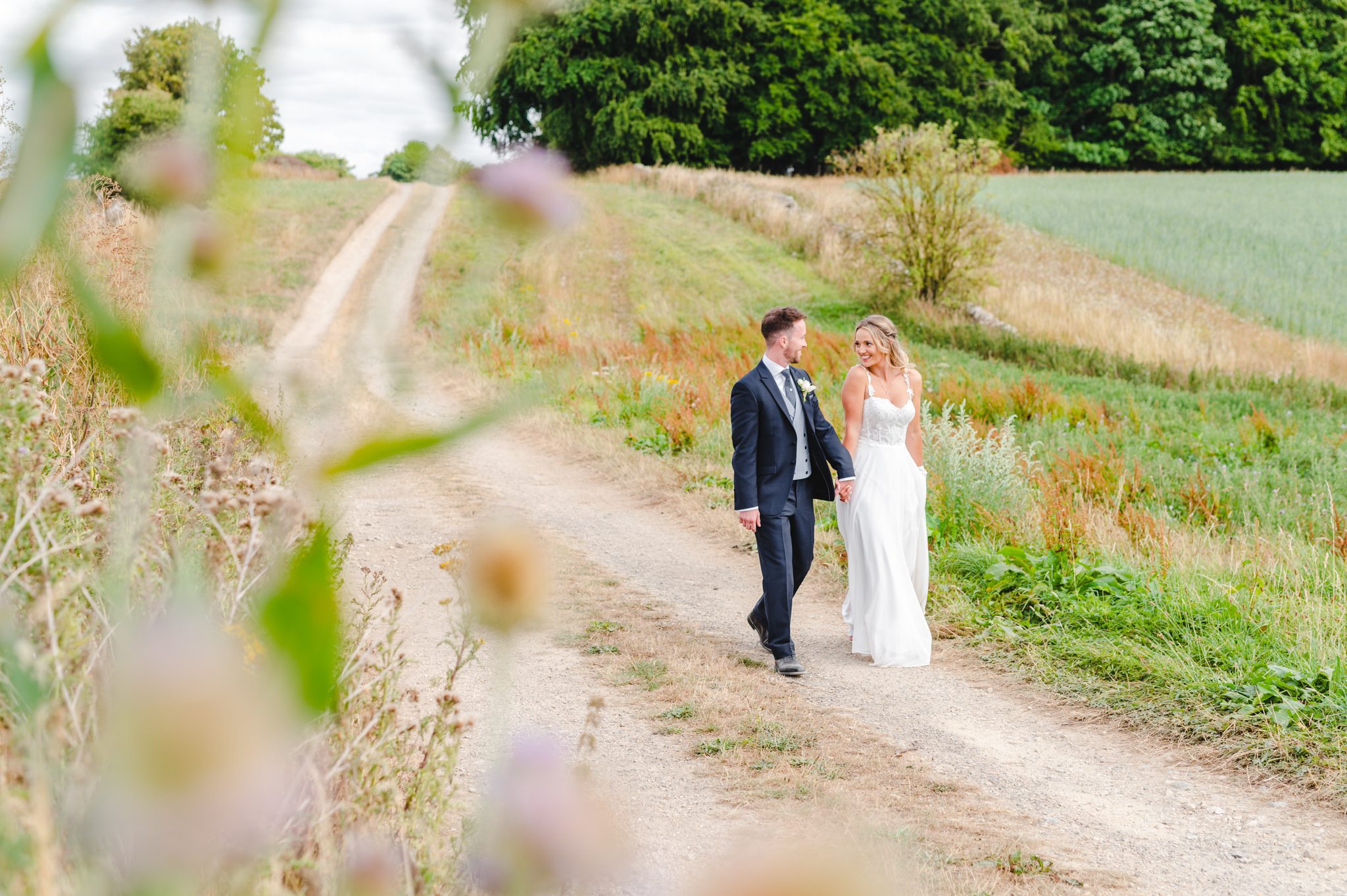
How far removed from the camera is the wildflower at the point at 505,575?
72 cm

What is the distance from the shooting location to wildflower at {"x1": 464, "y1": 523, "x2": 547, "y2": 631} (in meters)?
0.72

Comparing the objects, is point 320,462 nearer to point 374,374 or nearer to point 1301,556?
point 374,374

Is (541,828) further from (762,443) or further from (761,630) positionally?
(761,630)

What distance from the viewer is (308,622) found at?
0.34 metres

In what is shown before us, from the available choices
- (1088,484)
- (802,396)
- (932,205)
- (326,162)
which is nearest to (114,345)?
(326,162)

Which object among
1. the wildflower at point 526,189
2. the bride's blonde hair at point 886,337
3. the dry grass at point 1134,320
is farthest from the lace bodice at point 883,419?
the dry grass at point 1134,320

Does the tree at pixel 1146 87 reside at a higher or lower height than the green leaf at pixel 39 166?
higher

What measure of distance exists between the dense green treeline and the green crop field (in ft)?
16.1

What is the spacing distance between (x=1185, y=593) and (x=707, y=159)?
37.2 m

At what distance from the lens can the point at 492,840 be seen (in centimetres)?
97

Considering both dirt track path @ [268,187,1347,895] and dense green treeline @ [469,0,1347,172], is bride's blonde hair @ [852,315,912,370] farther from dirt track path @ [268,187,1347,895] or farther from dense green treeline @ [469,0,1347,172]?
dense green treeline @ [469,0,1347,172]

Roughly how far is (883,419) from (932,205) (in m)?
13.7

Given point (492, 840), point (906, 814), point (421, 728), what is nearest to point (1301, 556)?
point (906, 814)

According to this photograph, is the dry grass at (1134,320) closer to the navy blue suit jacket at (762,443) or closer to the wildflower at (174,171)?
the navy blue suit jacket at (762,443)
